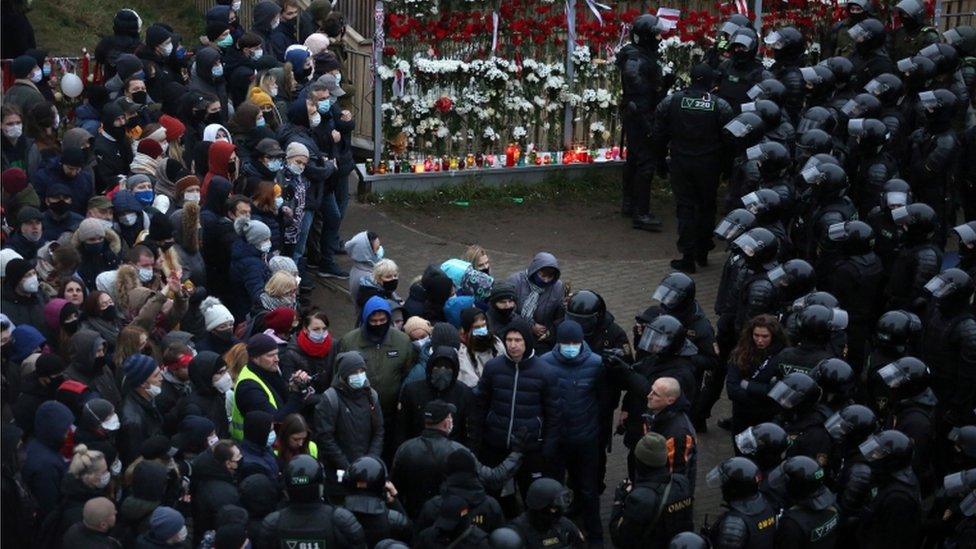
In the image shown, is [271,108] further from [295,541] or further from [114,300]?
[295,541]

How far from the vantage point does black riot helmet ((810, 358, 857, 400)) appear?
1042cm

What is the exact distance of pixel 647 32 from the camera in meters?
16.4

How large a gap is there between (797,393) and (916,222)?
2.91 meters

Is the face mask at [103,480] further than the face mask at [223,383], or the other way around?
the face mask at [223,383]

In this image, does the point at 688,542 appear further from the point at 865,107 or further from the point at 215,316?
the point at 865,107

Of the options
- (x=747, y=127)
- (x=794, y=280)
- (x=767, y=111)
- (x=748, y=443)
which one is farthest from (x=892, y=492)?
(x=767, y=111)

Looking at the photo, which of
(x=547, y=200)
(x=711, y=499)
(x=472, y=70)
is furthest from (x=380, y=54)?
(x=711, y=499)

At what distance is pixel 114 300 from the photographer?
444 inches

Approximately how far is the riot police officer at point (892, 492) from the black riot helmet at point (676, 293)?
222 centimetres

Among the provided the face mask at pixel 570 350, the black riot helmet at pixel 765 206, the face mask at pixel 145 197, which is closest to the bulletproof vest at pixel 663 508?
the face mask at pixel 570 350

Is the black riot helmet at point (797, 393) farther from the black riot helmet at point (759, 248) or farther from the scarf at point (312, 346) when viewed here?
the scarf at point (312, 346)

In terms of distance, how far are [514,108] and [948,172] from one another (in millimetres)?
Answer: 5093

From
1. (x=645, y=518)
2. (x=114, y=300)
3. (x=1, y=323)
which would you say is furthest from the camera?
(x=114, y=300)

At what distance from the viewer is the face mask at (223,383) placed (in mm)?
10000
